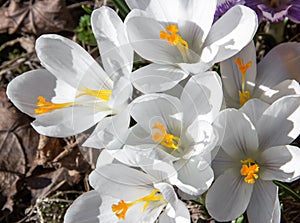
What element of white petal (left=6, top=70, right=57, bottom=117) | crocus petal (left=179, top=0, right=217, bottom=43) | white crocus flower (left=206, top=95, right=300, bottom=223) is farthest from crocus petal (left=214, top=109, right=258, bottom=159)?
white petal (left=6, top=70, right=57, bottom=117)

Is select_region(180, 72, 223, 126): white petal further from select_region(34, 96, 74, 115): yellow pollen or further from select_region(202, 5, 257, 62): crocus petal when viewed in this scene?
select_region(34, 96, 74, 115): yellow pollen

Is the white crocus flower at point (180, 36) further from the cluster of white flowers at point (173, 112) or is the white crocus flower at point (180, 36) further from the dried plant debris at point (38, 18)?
the dried plant debris at point (38, 18)

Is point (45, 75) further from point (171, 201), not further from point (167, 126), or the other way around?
point (171, 201)

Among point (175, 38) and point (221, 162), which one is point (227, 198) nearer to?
point (221, 162)

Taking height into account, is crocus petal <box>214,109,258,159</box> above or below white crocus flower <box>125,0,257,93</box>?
Result: below

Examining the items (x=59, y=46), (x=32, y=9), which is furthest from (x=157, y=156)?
(x=32, y=9)
